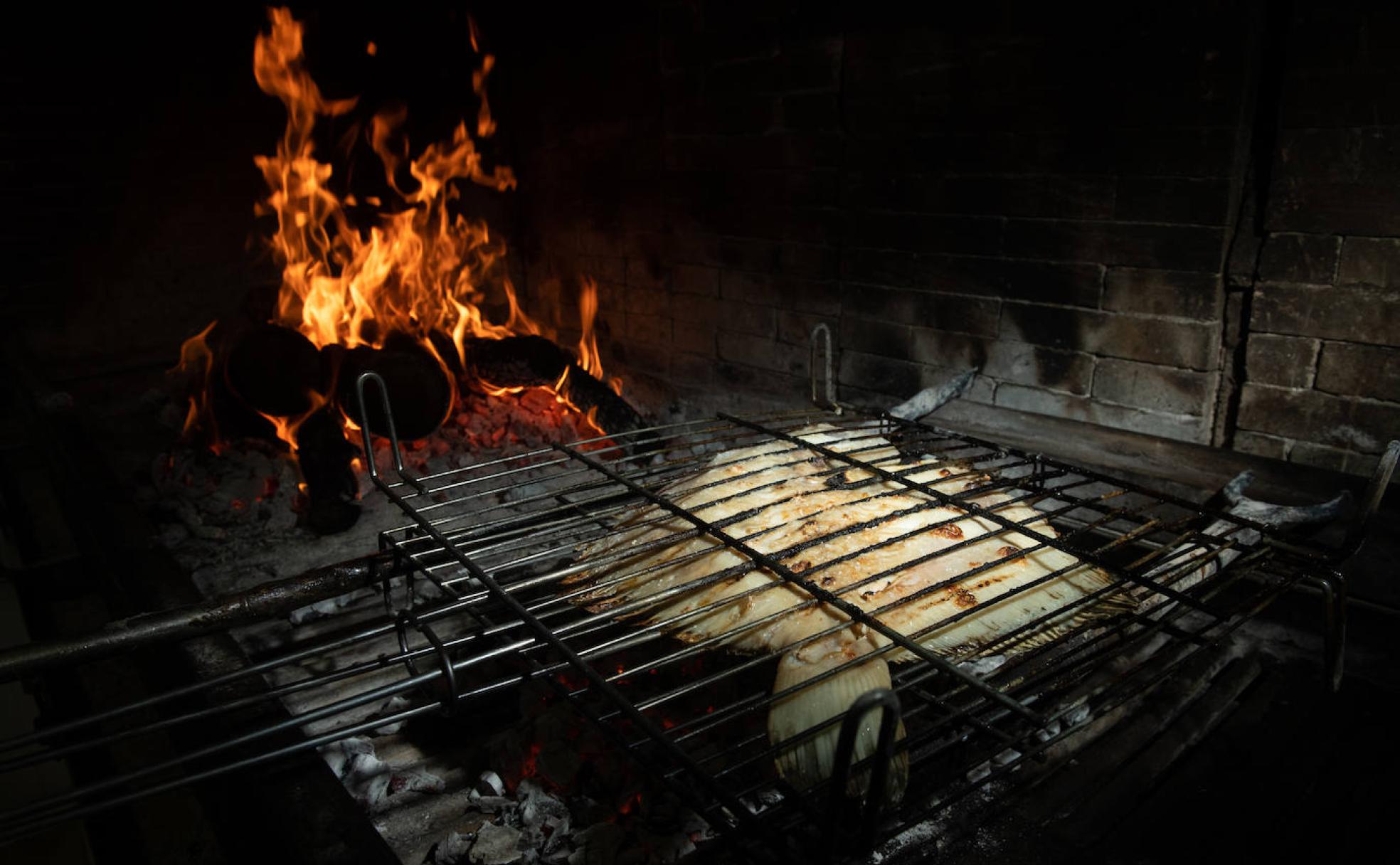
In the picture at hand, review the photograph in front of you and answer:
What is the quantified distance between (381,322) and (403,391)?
1.13 metres

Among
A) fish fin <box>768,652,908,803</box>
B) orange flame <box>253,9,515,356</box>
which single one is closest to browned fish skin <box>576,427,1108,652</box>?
fish fin <box>768,652,908,803</box>

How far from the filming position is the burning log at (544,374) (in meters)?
6.29

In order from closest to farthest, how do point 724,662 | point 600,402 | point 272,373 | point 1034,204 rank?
point 724,662 → point 1034,204 → point 272,373 → point 600,402

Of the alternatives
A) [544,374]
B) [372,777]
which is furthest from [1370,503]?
[544,374]

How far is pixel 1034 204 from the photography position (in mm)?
4477

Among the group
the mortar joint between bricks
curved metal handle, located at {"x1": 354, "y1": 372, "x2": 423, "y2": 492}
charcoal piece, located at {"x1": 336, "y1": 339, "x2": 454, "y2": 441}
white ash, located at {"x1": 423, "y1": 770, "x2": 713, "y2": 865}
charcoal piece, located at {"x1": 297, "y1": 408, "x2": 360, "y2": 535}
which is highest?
curved metal handle, located at {"x1": 354, "y1": 372, "x2": 423, "y2": 492}

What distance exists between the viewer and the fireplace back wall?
355cm

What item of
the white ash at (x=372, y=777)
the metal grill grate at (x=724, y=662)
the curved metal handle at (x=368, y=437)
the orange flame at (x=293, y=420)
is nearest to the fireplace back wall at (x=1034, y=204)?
the metal grill grate at (x=724, y=662)

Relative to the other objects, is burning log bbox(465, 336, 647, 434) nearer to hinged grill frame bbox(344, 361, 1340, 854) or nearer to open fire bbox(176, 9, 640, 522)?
open fire bbox(176, 9, 640, 522)

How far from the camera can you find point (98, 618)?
3.57m

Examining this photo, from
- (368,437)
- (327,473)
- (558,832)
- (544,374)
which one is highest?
(368,437)

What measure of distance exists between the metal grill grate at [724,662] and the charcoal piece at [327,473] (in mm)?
1235

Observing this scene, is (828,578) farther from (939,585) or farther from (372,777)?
(372,777)

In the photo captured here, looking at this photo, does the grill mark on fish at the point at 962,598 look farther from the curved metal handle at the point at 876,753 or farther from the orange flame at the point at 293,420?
the orange flame at the point at 293,420
